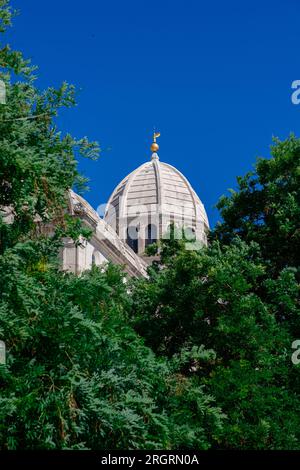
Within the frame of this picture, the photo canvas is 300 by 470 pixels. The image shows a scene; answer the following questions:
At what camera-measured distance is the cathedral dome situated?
49.1 meters

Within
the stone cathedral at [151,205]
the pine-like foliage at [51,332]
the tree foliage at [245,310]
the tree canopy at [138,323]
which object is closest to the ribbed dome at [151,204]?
the stone cathedral at [151,205]

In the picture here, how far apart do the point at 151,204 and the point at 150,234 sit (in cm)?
209

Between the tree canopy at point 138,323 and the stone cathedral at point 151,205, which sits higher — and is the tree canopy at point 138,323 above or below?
below

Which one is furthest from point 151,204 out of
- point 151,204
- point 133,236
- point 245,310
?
point 245,310

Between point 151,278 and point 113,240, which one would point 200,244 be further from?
point 113,240

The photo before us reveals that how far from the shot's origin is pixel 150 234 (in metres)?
50.4

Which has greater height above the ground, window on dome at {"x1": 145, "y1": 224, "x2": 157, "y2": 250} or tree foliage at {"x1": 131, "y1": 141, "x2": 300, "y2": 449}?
window on dome at {"x1": 145, "y1": 224, "x2": 157, "y2": 250}

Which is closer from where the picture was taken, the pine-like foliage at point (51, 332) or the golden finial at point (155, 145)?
the pine-like foliage at point (51, 332)

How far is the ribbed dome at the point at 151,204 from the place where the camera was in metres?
49.1

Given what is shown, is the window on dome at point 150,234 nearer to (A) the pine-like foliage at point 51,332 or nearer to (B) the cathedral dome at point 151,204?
(B) the cathedral dome at point 151,204

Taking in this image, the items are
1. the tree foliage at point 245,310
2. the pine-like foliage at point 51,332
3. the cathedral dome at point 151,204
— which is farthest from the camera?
the cathedral dome at point 151,204

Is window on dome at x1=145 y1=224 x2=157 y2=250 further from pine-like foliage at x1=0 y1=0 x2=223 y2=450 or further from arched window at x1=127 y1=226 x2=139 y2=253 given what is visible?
pine-like foliage at x1=0 y1=0 x2=223 y2=450

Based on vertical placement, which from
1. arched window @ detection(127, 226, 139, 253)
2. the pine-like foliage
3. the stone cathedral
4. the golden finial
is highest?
A: the golden finial

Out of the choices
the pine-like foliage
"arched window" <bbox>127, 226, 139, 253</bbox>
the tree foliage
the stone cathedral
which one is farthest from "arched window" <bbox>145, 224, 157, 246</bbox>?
the pine-like foliage
